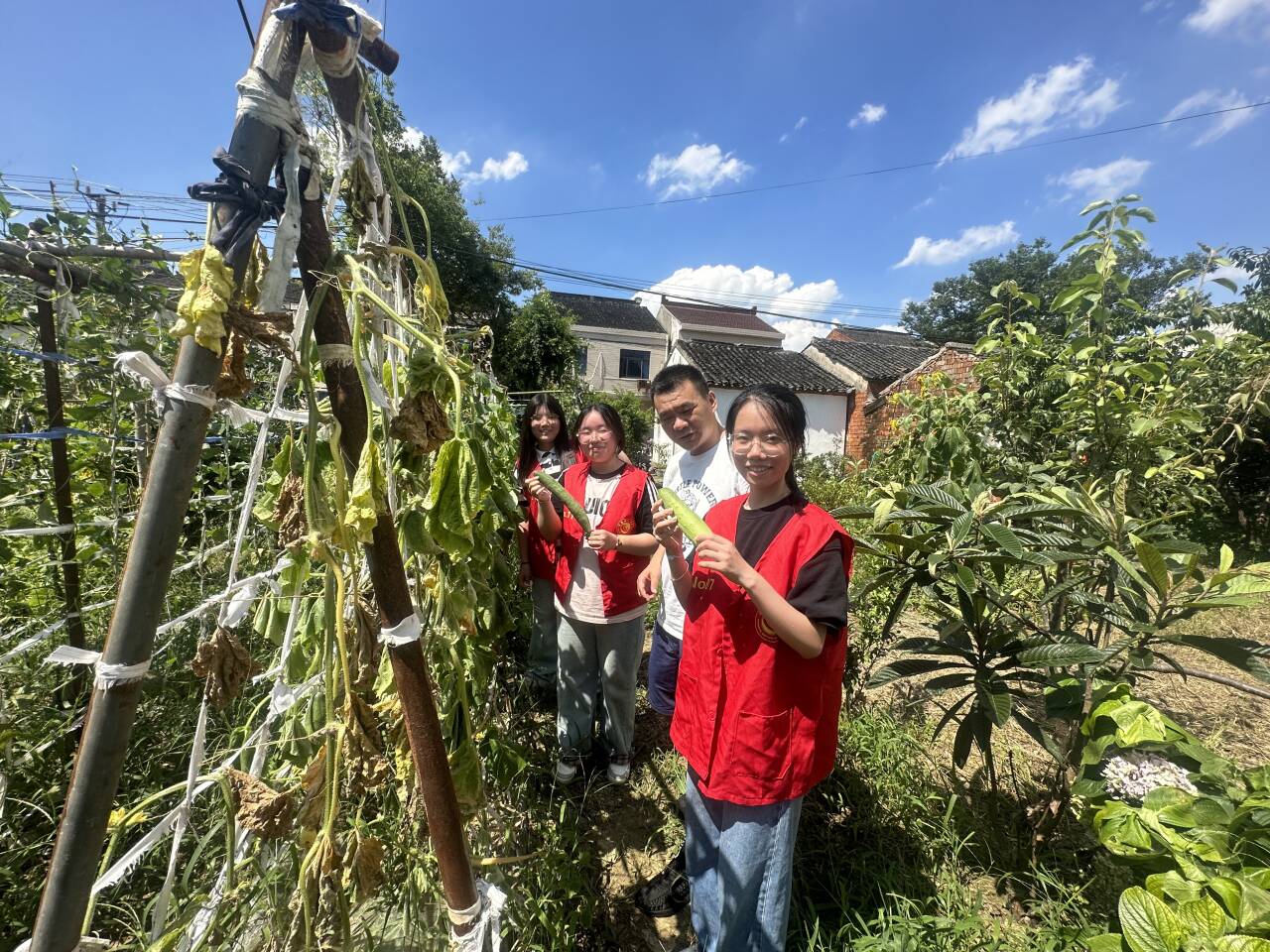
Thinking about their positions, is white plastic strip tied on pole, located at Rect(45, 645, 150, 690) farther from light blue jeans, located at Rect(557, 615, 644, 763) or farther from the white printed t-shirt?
light blue jeans, located at Rect(557, 615, 644, 763)

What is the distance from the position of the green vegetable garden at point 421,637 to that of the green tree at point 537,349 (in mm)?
11417

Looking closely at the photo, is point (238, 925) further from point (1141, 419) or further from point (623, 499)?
point (1141, 419)

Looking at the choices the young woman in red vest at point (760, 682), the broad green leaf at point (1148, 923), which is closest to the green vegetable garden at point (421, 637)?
the broad green leaf at point (1148, 923)

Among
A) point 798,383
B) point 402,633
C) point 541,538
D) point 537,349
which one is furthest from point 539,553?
point 798,383

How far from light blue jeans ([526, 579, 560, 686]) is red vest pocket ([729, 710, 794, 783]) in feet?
5.29

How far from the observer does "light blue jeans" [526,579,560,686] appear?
9.37 feet

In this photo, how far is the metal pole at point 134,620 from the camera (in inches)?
24.2

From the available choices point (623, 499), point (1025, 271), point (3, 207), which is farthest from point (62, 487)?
point (1025, 271)

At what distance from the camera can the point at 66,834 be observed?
2.04 feet

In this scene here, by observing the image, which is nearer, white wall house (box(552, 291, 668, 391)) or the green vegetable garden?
the green vegetable garden

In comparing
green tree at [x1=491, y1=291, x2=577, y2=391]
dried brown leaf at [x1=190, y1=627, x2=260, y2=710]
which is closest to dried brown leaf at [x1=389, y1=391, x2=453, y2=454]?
dried brown leaf at [x1=190, y1=627, x2=260, y2=710]

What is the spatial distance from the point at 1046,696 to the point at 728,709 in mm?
818

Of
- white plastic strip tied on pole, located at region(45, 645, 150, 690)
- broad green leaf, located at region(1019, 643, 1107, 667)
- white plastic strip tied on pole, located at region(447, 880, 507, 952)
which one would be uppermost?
white plastic strip tied on pole, located at region(45, 645, 150, 690)

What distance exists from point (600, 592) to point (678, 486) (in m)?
0.56
